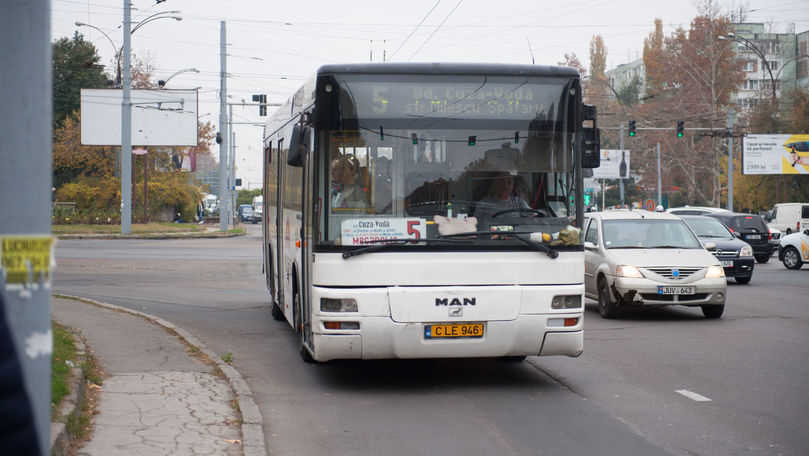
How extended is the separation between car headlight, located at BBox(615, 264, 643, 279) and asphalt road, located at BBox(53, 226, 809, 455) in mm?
707

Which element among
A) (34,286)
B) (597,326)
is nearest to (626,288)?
(597,326)

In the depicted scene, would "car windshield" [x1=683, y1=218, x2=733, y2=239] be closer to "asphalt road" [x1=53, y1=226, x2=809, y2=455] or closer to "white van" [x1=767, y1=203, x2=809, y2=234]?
"asphalt road" [x1=53, y1=226, x2=809, y2=455]

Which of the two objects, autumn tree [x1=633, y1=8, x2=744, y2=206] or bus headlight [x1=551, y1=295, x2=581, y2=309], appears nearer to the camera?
bus headlight [x1=551, y1=295, x2=581, y2=309]

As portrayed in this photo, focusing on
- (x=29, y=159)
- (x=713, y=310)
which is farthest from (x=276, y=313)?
(x=29, y=159)

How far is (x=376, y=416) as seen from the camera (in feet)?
24.5

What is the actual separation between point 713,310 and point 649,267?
4.34 feet

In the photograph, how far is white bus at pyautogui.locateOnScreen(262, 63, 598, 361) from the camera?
8.17m

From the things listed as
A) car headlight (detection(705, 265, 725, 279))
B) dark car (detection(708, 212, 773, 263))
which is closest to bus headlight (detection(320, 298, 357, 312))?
car headlight (detection(705, 265, 725, 279))

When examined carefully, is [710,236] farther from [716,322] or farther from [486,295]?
[486,295]

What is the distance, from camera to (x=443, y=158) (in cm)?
843

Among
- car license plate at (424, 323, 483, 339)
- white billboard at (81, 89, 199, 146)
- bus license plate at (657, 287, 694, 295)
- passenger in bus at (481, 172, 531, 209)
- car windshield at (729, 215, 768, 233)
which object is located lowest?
bus license plate at (657, 287, 694, 295)

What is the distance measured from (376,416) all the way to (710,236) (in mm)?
16568

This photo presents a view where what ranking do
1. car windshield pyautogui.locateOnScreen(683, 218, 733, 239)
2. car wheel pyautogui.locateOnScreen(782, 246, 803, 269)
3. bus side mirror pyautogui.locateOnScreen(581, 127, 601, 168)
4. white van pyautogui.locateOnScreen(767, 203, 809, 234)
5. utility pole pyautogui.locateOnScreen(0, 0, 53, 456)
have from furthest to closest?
white van pyautogui.locateOnScreen(767, 203, 809, 234) < car wheel pyautogui.locateOnScreen(782, 246, 803, 269) < car windshield pyautogui.locateOnScreen(683, 218, 733, 239) < bus side mirror pyautogui.locateOnScreen(581, 127, 601, 168) < utility pole pyautogui.locateOnScreen(0, 0, 53, 456)

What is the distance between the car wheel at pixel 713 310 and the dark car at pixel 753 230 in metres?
16.5
